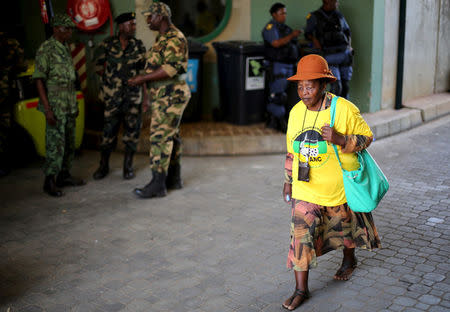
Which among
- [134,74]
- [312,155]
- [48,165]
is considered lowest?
[48,165]

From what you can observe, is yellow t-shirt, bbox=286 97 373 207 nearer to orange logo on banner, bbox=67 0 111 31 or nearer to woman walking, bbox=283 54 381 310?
woman walking, bbox=283 54 381 310

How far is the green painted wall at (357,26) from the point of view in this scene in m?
8.66

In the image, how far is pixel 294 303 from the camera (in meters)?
3.62

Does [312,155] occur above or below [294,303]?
above

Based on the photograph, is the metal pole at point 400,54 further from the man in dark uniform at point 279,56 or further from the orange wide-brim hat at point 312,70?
the orange wide-brim hat at point 312,70

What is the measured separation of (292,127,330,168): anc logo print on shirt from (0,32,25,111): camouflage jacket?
4.70 meters

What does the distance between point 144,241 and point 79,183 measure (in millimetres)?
1967

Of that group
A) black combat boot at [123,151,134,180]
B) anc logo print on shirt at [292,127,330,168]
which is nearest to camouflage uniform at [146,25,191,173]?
black combat boot at [123,151,134,180]

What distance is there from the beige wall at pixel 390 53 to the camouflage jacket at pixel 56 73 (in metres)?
5.25

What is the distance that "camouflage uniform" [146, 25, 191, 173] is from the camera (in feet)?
19.0

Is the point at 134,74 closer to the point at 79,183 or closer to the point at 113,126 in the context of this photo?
the point at 113,126

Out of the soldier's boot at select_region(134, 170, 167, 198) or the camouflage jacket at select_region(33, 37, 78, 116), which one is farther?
the soldier's boot at select_region(134, 170, 167, 198)

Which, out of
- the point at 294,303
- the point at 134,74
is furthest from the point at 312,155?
the point at 134,74

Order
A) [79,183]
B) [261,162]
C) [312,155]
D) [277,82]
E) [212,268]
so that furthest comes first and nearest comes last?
[277,82], [261,162], [79,183], [212,268], [312,155]
